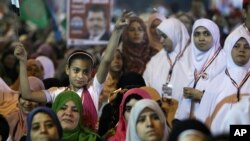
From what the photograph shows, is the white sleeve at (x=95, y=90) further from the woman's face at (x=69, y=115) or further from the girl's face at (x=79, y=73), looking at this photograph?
the woman's face at (x=69, y=115)

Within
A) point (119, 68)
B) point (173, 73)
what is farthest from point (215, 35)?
point (119, 68)

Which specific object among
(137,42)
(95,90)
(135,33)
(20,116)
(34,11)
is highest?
(34,11)

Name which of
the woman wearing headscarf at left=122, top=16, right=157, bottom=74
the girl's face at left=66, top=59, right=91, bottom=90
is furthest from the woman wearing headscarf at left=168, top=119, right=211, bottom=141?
the woman wearing headscarf at left=122, top=16, right=157, bottom=74

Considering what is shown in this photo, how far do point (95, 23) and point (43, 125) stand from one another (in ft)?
20.4

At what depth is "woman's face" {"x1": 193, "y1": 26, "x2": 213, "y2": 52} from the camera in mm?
11711

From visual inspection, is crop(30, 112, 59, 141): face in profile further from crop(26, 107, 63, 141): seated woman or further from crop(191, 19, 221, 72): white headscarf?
crop(191, 19, 221, 72): white headscarf

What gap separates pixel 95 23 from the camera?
15.3 metres

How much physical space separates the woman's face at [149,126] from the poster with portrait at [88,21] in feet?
19.9

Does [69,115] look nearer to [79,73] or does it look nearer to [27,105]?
[79,73]

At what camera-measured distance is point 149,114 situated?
9188 mm

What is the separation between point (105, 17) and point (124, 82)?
3736 millimetres

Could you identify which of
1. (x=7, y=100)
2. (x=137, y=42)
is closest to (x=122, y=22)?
(x=7, y=100)

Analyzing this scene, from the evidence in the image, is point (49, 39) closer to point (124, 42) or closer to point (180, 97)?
point (124, 42)

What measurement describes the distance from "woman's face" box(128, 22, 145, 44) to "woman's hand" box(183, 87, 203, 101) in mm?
2369
